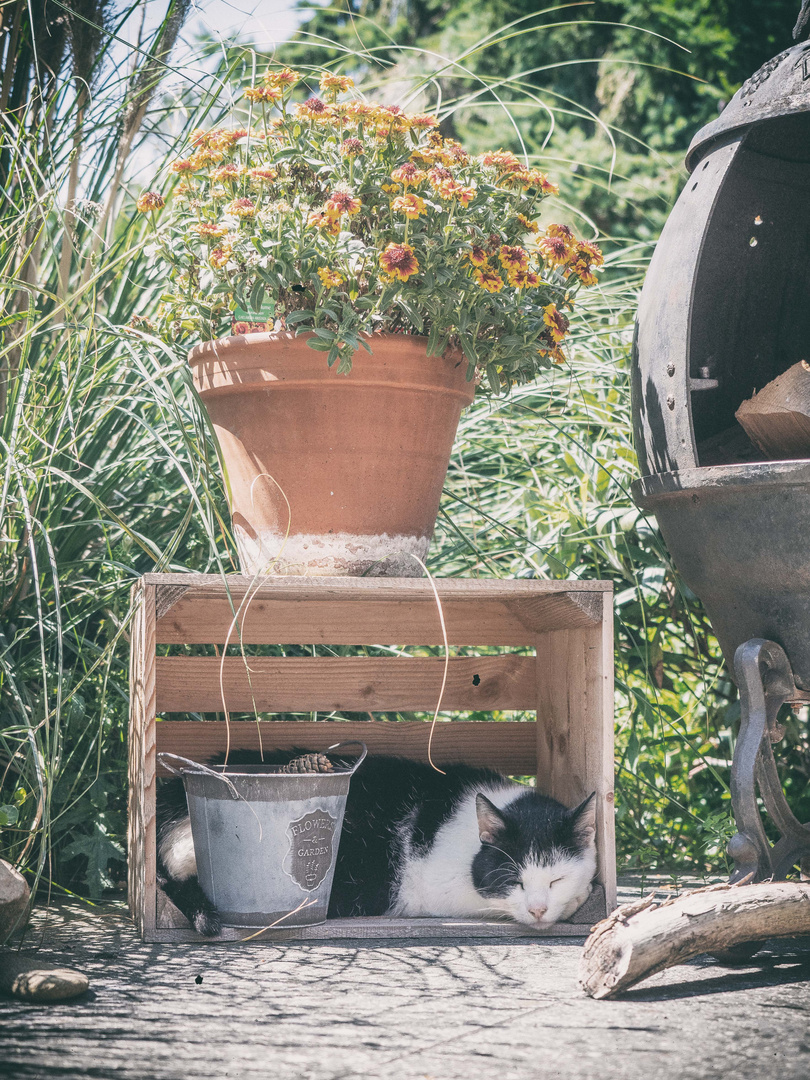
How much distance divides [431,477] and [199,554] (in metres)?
0.64

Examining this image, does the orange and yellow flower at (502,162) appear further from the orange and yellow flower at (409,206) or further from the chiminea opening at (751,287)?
the chiminea opening at (751,287)

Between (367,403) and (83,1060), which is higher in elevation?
(367,403)

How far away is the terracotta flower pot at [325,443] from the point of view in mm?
1528

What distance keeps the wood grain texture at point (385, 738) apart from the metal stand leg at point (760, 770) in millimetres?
673

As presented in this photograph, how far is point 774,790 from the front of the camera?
4.82ft

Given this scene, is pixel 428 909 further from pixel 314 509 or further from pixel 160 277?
pixel 160 277

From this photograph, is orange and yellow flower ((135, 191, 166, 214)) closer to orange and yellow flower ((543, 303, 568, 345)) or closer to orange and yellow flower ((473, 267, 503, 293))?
orange and yellow flower ((473, 267, 503, 293))

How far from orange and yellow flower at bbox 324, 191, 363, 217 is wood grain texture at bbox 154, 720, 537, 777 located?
102 cm

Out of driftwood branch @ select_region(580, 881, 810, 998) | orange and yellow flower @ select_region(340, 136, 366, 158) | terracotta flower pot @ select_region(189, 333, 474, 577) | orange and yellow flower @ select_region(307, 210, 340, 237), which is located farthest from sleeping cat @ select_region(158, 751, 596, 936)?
orange and yellow flower @ select_region(340, 136, 366, 158)

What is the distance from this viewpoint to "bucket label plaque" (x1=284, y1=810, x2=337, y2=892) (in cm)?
152

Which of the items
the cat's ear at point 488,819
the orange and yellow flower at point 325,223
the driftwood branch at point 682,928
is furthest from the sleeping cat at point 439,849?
the orange and yellow flower at point 325,223

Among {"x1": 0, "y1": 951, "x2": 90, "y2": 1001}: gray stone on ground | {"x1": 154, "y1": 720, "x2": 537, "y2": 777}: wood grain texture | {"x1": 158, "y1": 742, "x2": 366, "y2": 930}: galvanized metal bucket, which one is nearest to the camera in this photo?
{"x1": 0, "y1": 951, "x2": 90, "y2": 1001}: gray stone on ground

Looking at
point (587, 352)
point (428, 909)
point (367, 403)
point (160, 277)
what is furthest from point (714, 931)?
point (160, 277)

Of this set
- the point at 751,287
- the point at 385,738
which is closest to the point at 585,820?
the point at 385,738
